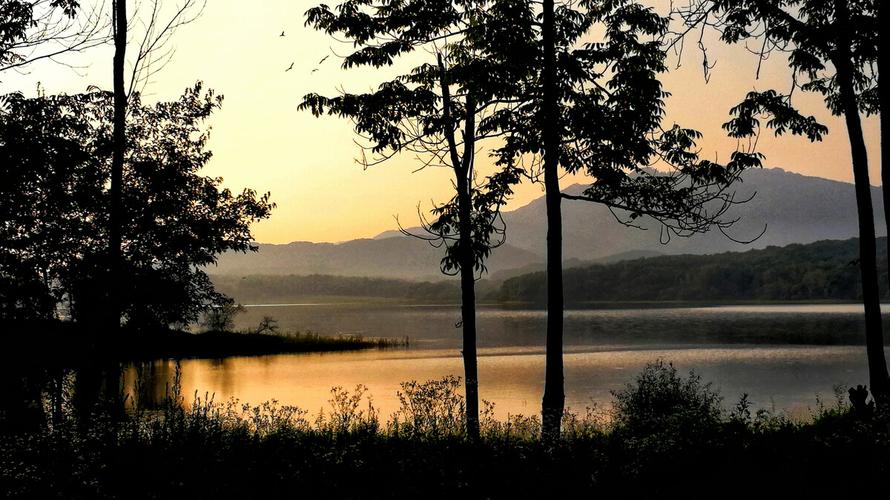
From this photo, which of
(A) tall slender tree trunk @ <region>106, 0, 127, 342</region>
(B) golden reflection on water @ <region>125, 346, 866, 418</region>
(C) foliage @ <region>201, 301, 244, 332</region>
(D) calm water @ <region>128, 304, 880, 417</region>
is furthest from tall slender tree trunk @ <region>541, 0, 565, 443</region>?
(C) foliage @ <region>201, 301, 244, 332</region>

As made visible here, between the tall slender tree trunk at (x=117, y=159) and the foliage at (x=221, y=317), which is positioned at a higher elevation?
the tall slender tree trunk at (x=117, y=159)

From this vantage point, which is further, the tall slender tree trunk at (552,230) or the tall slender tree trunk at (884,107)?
the tall slender tree trunk at (552,230)

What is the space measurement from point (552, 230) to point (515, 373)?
27.6 m

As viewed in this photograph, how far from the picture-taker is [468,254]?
54.6 ft

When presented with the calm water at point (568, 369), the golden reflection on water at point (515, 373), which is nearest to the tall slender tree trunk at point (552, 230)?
the calm water at point (568, 369)

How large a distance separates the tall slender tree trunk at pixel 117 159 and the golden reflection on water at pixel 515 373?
10.8 m

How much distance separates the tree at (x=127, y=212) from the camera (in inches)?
643

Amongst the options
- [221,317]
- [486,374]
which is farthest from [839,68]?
[221,317]

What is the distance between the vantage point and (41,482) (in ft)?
32.0

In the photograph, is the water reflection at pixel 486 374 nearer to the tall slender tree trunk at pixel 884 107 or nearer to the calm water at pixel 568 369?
the calm water at pixel 568 369

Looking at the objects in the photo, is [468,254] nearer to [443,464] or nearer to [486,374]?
[443,464]

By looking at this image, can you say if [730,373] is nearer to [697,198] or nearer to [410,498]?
[697,198]

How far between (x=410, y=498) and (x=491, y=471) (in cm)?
136

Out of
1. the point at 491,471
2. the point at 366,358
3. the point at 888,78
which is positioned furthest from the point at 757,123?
the point at 366,358
